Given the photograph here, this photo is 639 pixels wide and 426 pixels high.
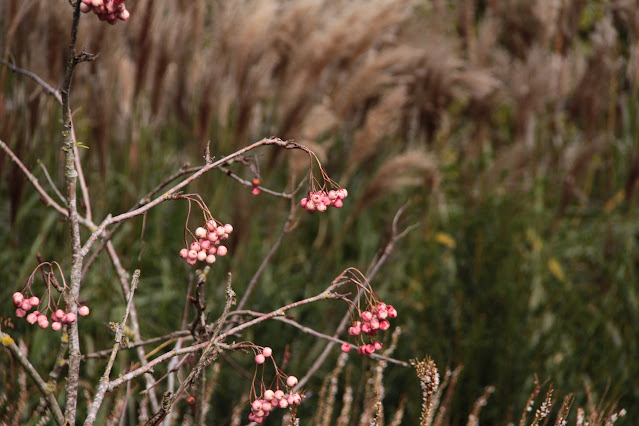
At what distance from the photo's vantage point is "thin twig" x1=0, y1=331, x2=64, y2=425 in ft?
3.41

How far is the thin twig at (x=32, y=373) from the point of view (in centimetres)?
104

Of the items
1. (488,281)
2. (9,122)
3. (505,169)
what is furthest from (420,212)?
(9,122)

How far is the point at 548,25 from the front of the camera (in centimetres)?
416

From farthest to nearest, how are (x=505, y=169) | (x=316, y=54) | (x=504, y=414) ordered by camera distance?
(x=505, y=169), (x=316, y=54), (x=504, y=414)

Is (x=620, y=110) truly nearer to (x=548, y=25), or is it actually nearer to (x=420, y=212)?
(x=548, y=25)

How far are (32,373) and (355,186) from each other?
8.79 ft

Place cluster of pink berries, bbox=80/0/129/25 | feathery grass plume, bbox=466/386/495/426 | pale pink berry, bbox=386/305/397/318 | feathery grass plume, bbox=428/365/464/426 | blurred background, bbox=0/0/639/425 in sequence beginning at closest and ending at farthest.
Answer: cluster of pink berries, bbox=80/0/129/25
pale pink berry, bbox=386/305/397/318
feathery grass plume, bbox=428/365/464/426
feathery grass plume, bbox=466/386/495/426
blurred background, bbox=0/0/639/425

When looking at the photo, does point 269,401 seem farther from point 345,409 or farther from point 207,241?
point 345,409

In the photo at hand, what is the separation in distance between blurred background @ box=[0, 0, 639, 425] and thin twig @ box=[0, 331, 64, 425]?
0.63 m

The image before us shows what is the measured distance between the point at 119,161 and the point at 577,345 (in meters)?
2.08

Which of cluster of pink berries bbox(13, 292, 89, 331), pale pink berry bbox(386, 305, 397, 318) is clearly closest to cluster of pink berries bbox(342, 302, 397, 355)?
pale pink berry bbox(386, 305, 397, 318)

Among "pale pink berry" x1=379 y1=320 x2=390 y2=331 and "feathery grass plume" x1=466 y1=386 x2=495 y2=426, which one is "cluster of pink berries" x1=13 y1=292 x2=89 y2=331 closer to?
"pale pink berry" x1=379 y1=320 x2=390 y2=331

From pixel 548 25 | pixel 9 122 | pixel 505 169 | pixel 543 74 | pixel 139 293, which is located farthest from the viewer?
pixel 548 25

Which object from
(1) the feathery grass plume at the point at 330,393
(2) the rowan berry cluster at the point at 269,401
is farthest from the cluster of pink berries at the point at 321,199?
(1) the feathery grass plume at the point at 330,393
